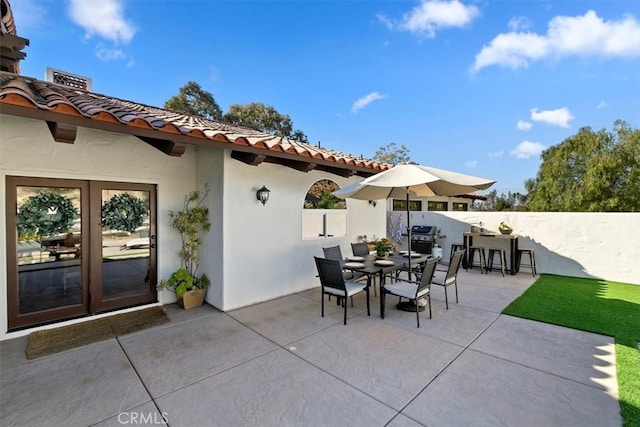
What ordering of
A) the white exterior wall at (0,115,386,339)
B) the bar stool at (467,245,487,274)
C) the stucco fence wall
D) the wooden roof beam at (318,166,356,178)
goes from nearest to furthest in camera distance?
the white exterior wall at (0,115,386,339) < the wooden roof beam at (318,166,356,178) < the stucco fence wall < the bar stool at (467,245,487,274)

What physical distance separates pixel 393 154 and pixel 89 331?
23.2 m

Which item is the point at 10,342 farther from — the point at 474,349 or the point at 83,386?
the point at 474,349

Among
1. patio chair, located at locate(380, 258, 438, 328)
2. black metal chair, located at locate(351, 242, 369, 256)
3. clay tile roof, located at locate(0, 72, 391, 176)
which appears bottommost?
patio chair, located at locate(380, 258, 438, 328)

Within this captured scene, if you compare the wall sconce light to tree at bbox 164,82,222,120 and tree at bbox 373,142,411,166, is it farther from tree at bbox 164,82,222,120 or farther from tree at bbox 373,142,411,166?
tree at bbox 164,82,222,120

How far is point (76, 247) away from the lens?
16.1 feet

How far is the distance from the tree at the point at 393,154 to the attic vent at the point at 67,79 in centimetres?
2003

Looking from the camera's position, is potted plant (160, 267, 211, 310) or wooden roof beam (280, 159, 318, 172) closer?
potted plant (160, 267, 211, 310)

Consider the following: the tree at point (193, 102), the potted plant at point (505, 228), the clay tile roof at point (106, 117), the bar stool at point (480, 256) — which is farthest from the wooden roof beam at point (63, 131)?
the tree at point (193, 102)

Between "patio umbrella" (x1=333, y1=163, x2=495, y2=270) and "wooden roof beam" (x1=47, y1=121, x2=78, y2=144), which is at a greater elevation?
"wooden roof beam" (x1=47, y1=121, x2=78, y2=144)

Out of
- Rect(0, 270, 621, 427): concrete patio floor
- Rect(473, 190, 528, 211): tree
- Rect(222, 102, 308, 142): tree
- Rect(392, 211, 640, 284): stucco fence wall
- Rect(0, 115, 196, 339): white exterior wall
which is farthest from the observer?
Rect(222, 102, 308, 142): tree

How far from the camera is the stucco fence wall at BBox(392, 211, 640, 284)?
762 centimetres

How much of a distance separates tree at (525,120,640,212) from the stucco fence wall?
10.5 m

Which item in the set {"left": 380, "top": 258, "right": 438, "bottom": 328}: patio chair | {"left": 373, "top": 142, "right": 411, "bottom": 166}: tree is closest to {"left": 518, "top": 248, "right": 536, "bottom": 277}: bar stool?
{"left": 380, "top": 258, "right": 438, "bottom": 328}: patio chair

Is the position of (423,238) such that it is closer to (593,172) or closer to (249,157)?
(249,157)
